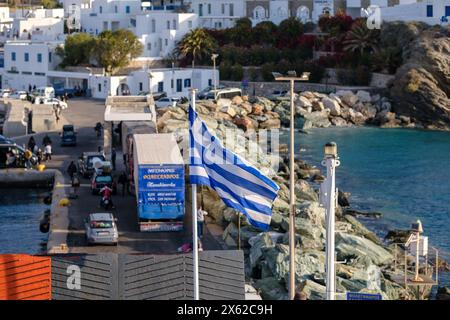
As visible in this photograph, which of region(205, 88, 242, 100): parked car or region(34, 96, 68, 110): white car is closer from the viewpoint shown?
region(34, 96, 68, 110): white car

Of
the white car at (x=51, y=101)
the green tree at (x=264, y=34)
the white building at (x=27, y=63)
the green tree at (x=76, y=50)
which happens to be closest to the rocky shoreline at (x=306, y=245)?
the white car at (x=51, y=101)

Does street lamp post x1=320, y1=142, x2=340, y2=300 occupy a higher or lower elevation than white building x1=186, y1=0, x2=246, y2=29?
lower

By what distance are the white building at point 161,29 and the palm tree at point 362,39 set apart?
1097 centimetres

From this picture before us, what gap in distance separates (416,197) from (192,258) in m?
25.0

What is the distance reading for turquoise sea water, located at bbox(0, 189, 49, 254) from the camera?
31.1 m

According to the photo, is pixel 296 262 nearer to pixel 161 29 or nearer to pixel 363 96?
pixel 363 96

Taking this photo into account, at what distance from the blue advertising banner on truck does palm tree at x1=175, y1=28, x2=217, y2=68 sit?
43.2m

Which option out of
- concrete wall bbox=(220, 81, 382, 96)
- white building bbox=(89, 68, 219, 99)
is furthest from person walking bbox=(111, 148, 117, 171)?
concrete wall bbox=(220, 81, 382, 96)

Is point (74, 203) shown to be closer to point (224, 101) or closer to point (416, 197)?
point (416, 197)

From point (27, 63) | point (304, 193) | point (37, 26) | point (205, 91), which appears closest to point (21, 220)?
point (304, 193)

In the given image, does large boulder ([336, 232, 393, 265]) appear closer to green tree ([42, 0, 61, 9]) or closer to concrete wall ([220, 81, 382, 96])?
concrete wall ([220, 81, 382, 96])

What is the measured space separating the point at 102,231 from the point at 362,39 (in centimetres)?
4329

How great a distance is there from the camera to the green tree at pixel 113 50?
68.4m

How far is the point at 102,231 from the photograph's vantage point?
27.5 meters
